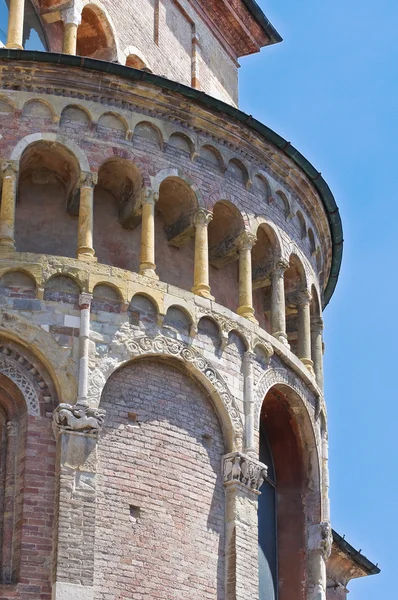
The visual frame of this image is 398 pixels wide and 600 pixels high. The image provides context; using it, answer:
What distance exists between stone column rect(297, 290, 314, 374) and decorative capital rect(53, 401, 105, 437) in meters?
5.21

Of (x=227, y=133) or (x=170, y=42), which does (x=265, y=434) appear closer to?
(x=227, y=133)

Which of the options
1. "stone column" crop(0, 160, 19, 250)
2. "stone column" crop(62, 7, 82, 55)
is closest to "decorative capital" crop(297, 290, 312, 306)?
"stone column" crop(62, 7, 82, 55)

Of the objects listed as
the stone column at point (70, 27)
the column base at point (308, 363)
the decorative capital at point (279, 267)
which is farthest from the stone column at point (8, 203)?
the column base at point (308, 363)

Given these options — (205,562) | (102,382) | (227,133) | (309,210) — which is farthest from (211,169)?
(205,562)

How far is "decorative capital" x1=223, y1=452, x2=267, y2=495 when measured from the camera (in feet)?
80.2

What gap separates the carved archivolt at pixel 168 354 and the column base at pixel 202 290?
979mm

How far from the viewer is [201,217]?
25.9 metres

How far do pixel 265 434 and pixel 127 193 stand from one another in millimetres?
4552

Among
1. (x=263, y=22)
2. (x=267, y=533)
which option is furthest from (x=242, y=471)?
(x=263, y=22)

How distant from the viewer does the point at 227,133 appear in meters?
26.8

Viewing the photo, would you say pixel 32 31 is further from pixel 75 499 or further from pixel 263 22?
pixel 75 499

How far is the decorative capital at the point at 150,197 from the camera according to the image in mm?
25312

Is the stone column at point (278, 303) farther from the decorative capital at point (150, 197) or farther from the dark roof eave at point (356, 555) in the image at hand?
the dark roof eave at point (356, 555)

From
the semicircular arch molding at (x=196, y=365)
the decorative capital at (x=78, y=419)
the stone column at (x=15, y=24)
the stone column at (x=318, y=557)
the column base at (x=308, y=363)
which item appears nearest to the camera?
the decorative capital at (x=78, y=419)
